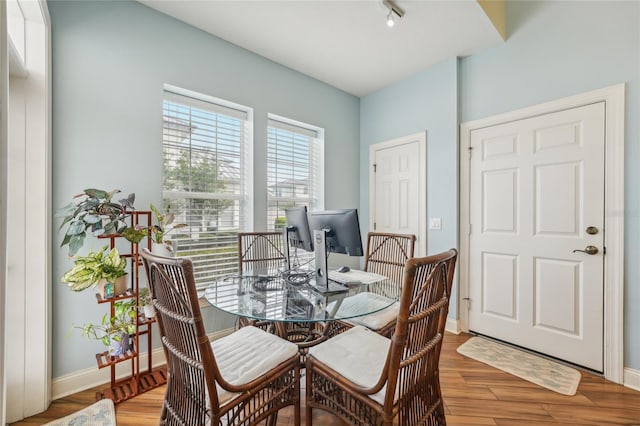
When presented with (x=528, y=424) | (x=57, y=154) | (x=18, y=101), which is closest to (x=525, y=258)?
(x=528, y=424)

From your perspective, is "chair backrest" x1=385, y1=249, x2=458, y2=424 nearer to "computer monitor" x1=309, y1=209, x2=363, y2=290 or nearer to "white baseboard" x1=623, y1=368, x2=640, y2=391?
"computer monitor" x1=309, y1=209, x2=363, y2=290

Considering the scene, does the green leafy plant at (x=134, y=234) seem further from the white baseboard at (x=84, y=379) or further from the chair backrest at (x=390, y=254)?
the chair backrest at (x=390, y=254)

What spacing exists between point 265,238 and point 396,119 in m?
2.15

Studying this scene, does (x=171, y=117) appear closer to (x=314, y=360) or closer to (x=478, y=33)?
(x=314, y=360)

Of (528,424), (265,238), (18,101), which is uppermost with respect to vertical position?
(18,101)

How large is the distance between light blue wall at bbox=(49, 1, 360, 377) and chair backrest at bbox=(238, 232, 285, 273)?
0.64 m

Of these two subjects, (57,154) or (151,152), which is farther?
(151,152)

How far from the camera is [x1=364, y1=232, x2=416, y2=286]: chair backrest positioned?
2.23 meters

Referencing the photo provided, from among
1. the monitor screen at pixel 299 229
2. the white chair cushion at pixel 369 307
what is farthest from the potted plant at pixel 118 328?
the white chair cushion at pixel 369 307

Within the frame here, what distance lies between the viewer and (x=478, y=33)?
2.43 metres

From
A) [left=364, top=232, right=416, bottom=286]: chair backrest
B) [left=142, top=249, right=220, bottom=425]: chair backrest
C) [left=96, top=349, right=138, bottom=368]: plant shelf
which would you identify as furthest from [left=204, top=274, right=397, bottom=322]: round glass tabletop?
[left=96, top=349, right=138, bottom=368]: plant shelf

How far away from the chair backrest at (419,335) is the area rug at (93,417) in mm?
1638

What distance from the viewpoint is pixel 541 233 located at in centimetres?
234

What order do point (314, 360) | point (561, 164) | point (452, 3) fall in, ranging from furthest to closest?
point (561, 164) < point (452, 3) < point (314, 360)
